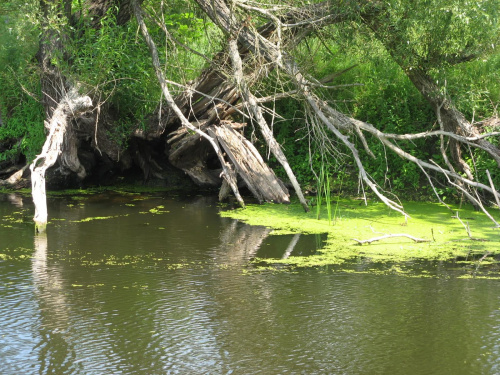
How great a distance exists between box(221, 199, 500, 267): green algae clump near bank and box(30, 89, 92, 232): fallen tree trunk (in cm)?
256

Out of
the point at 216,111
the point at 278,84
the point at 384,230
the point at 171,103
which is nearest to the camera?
the point at 384,230

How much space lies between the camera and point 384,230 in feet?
27.5

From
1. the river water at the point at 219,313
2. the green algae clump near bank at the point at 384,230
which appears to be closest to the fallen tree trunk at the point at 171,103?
the green algae clump near bank at the point at 384,230

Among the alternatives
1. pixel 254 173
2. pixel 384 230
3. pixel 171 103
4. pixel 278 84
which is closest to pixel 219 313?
pixel 384 230

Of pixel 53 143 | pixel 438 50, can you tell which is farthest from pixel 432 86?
pixel 53 143

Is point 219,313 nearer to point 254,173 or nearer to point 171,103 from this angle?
point 171,103

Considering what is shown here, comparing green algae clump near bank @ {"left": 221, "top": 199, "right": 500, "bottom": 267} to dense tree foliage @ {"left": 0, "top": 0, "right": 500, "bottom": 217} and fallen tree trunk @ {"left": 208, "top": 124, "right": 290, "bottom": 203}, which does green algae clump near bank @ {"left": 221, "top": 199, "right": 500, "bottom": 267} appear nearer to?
fallen tree trunk @ {"left": 208, "top": 124, "right": 290, "bottom": 203}

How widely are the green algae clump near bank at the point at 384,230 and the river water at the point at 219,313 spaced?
437mm

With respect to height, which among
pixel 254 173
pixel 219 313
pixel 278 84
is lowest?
pixel 219 313

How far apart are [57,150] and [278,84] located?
3.80m

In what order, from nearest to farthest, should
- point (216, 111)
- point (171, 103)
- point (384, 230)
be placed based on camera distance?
1. point (384, 230)
2. point (171, 103)
3. point (216, 111)

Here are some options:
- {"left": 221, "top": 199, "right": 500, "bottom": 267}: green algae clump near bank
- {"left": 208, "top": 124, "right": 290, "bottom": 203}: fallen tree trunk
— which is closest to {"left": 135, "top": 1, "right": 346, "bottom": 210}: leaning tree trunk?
{"left": 208, "top": 124, "right": 290, "bottom": 203}: fallen tree trunk

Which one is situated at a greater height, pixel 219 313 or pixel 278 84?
pixel 278 84

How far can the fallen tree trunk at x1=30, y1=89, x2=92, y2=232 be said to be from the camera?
8.52 m
